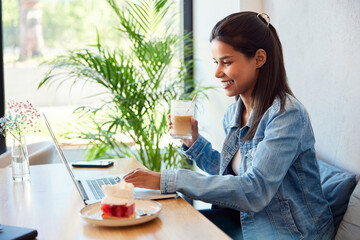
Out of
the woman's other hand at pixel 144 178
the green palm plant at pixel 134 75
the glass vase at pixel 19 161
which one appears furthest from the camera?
the green palm plant at pixel 134 75

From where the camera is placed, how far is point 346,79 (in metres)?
2.11

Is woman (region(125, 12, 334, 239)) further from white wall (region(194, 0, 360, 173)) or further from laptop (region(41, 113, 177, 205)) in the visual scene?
white wall (region(194, 0, 360, 173))

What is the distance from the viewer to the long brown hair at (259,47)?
1.85 meters

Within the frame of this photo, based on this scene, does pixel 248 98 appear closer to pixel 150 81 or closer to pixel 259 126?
pixel 259 126

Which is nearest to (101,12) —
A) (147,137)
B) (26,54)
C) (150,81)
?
(26,54)

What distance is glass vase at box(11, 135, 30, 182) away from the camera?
6.49 ft

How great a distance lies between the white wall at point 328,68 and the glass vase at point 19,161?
132 cm

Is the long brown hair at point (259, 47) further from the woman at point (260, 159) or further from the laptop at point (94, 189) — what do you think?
the laptop at point (94, 189)

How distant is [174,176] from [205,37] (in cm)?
230

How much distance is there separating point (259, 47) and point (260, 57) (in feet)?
0.12

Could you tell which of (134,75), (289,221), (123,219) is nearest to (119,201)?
(123,219)

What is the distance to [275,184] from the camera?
1.62 meters

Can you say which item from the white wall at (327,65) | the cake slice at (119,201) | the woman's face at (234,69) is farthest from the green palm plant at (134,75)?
the cake slice at (119,201)

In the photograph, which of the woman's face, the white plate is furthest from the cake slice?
the woman's face
